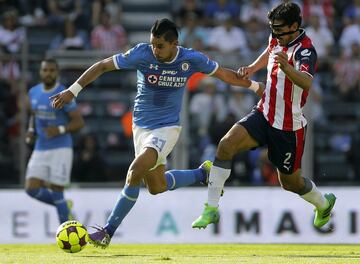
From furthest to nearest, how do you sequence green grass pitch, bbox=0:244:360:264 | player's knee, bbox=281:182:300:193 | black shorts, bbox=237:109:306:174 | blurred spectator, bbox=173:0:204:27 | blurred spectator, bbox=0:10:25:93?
blurred spectator, bbox=173:0:204:27
blurred spectator, bbox=0:10:25:93
player's knee, bbox=281:182:300:193
black shorts, bbox=237:109:306:174
green grass pitch, bbox=0:244:360:264

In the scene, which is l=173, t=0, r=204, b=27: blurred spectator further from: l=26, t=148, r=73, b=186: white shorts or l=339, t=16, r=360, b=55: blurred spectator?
l=26, t=148, r=73, b=186: white shorts

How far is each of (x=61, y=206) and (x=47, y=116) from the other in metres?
1.32

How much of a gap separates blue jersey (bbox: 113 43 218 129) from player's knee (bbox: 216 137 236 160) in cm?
71

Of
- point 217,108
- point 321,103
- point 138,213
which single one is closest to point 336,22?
point 321,103

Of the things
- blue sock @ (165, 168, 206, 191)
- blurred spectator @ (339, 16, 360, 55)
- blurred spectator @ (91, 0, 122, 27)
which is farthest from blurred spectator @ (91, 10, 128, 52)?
blue sock @ (165, 168, 206, 191)

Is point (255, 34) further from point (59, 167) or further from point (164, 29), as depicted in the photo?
point (164, 29)

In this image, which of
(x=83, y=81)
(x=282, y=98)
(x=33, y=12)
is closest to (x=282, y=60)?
(x=282, y=98)

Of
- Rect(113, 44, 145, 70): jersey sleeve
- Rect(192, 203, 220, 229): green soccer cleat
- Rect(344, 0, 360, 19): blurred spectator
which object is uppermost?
Rect(344, 0, 360, 19): blurred spectator

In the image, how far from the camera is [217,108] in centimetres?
1772

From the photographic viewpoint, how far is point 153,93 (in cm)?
1132

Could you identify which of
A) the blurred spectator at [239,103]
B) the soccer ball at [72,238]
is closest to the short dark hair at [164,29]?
the soccer ball at [72,238]

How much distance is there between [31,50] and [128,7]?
9.09 feet

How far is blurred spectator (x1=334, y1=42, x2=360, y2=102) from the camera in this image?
18219mm

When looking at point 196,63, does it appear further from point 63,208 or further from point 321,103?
point 321,103
